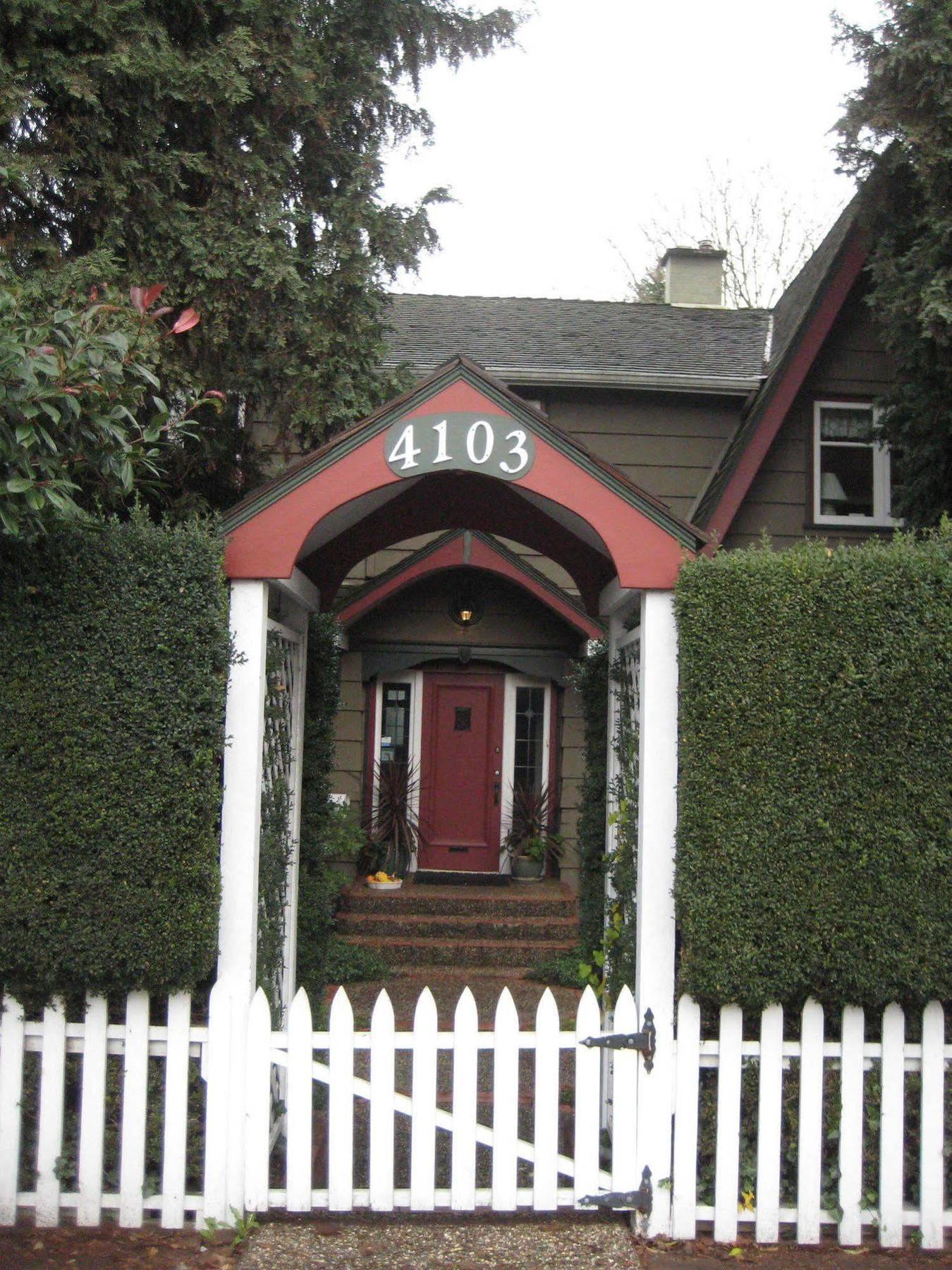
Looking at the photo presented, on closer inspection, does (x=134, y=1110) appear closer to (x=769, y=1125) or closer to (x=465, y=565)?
(x=769, y=1125)

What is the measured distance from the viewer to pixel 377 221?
688cm

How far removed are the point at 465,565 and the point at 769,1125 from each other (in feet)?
23.3

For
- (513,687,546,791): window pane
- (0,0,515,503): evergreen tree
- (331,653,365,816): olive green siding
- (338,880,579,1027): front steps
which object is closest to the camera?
(0,0,515,503): evergreen tree

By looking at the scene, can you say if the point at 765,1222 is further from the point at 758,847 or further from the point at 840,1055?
the point at 758,847

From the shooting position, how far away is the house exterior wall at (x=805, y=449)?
10086 mm

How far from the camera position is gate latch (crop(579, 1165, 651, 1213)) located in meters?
4.44

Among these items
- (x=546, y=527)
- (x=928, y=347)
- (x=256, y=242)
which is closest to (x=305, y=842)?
(x=546, y=527)

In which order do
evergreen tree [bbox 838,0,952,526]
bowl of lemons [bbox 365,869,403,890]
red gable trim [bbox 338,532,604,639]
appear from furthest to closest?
bowl of lemons [bbox 365,869,403,890] < red gable trim [bbox 338,532,604,639] < evergreen tree [bbox 838,0,952,526]

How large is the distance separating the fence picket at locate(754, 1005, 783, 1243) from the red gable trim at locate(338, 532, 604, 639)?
649 cm

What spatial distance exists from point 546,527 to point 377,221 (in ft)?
7.58

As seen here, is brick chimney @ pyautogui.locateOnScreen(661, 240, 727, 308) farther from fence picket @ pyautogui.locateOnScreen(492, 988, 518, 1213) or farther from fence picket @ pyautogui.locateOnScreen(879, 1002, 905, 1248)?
fence picket @ pyautogui.locateOnScreen(492, 988, 518, 1213)

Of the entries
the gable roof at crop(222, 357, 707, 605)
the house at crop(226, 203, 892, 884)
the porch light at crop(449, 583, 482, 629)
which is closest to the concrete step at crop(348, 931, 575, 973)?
the house at crop(226, 203, 892, 884)

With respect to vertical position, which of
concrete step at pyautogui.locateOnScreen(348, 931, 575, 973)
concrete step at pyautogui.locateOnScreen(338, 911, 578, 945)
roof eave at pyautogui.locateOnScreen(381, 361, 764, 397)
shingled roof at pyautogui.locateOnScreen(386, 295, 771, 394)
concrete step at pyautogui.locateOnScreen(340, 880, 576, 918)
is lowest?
concrete step at pyautogui.locateOnScreen(348, 931, 575, 973)

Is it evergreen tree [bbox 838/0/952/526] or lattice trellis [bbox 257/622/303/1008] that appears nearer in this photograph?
lattice trellis [bbox 257/622/303/1008]
